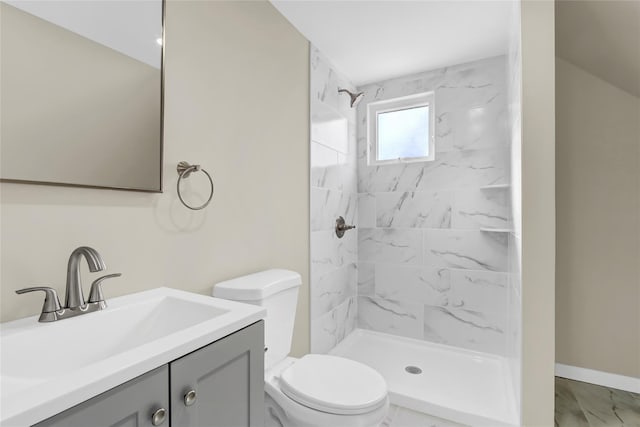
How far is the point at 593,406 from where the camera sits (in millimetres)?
1936

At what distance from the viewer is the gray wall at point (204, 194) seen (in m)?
0.91

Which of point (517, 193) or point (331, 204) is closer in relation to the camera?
point (517, 193)

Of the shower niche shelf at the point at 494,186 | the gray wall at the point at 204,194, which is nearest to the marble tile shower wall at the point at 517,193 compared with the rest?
the shower niche shelf at the point at 494,186

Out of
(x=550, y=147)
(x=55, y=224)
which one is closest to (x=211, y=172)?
(x=55, y=224)

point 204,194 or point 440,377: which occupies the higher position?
point 204,194

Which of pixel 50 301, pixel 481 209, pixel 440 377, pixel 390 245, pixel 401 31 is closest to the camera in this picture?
pixel 50 301

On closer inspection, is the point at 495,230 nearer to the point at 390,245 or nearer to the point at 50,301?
the point at 390,245

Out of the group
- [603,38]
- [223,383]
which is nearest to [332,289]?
[223,383]

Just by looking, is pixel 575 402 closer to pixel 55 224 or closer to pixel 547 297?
pixel 547 297

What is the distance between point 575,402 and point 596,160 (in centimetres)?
158

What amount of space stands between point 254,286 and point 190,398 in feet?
2.26

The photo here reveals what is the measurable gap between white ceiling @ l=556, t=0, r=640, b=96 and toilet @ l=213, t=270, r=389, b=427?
203 centimetres

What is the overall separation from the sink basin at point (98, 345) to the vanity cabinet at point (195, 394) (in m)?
0.02

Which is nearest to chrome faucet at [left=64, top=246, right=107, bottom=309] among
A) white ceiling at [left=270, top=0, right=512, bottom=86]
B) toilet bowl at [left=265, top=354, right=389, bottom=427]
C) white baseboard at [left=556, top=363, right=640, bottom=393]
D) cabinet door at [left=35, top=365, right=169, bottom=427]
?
cabinet door at [left=35, top=365, right=169, bottom=427]
